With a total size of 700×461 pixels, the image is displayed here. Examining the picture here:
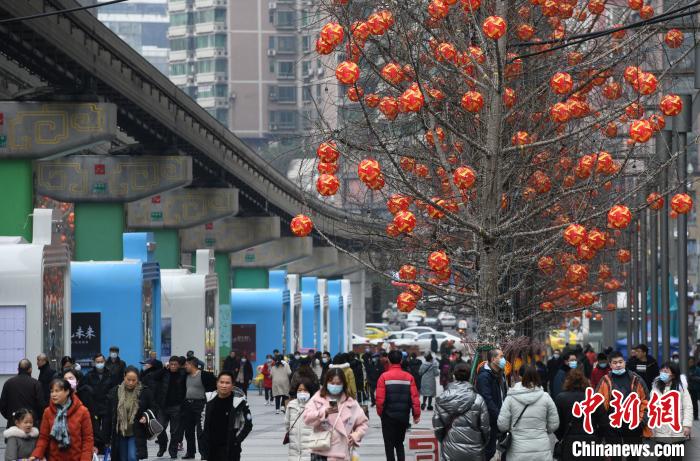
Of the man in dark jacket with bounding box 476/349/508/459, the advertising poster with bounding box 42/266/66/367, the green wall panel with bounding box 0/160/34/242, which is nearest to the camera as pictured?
the man in dark jacket with bounding box 476/349/508/459

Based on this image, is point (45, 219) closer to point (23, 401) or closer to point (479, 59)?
point (23, 401)

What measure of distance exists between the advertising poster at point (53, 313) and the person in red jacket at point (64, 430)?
14.9 meters

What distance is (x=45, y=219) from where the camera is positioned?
31828mm

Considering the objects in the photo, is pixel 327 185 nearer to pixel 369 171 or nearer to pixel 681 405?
pixel 369 171

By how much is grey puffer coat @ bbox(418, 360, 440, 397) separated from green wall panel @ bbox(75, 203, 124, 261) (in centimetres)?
843

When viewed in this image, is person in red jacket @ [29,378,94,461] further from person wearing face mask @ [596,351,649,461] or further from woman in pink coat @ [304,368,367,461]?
person wearing face mask @ [596,351,649,461]

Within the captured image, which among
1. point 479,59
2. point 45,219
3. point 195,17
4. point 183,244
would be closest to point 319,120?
point 479,59

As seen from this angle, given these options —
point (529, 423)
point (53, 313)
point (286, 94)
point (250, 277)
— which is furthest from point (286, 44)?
point (529, 423)

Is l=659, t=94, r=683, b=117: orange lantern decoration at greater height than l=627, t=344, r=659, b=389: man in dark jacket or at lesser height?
greater

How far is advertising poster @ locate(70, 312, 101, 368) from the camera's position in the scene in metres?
36.2

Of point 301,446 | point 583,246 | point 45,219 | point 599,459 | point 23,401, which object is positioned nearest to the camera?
point 301,446

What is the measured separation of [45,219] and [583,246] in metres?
14.1

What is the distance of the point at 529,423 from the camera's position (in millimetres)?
16297

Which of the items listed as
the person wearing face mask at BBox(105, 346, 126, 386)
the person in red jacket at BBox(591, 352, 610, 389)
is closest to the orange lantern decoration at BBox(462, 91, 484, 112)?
the person in red jacket at BBox(591, 352, 610, 389)
